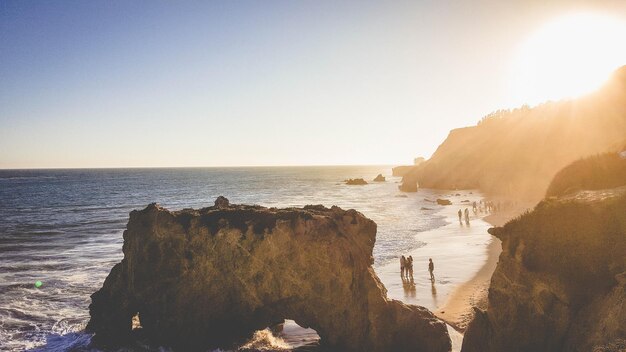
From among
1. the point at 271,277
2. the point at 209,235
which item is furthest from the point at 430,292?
the point at 209,235

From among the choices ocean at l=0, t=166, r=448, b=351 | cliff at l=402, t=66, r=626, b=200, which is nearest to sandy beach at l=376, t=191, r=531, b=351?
ocean at l=0, t=166, r=448, b=351

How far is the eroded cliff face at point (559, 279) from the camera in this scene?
9.58 m

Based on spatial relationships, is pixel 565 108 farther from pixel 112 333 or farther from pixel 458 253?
pixel 112 333

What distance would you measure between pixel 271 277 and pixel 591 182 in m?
12.6

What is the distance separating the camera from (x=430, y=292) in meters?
21.7

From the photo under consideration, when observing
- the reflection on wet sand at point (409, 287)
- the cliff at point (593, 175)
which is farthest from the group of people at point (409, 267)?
the cliff at point (593, 175)

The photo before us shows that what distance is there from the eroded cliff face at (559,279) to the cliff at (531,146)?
56354 millimetres

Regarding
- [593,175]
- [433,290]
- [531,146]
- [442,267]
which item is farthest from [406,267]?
[531,146]

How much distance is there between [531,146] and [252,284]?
8414 cm

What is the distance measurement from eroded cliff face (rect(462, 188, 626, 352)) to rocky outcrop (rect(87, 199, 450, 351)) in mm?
2811

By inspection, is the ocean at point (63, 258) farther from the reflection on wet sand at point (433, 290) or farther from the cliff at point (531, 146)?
the cliff at point (531, 146)

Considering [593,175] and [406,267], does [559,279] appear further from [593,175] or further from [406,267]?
[406,267]

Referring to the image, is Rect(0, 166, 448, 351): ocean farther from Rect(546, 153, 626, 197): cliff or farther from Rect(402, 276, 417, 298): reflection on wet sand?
Rect(546, 153, 626, 197): cliff

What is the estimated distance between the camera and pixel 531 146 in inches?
3226
